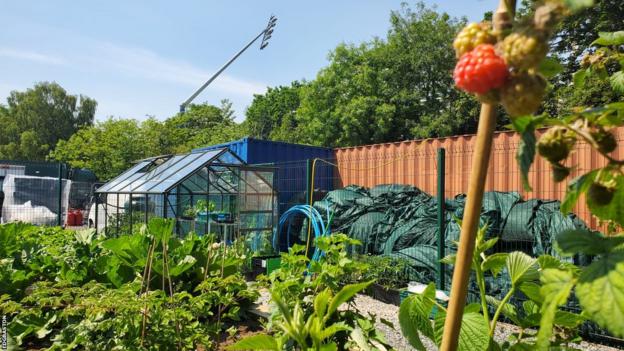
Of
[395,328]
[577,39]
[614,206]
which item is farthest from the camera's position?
[577,39]

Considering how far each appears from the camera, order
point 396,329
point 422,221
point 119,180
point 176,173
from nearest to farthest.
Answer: point 396,329 < point 422,221 < point 176,173 < point 119,180

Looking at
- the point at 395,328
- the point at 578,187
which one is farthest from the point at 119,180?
the point at 578,187

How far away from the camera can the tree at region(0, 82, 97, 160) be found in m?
44.3

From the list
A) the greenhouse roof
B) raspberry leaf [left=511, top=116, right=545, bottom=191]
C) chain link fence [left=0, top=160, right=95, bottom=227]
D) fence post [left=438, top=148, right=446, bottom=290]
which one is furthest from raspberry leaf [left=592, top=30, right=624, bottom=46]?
chain link fence [left=0, top=160, right=95, bottom=227]

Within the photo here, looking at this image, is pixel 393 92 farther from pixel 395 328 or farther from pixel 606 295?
pixel 606 295

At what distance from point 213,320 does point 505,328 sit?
11.5ft

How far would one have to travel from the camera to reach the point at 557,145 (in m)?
0.65

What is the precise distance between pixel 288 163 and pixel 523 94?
33.8 feet

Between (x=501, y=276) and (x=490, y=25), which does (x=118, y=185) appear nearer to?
(x=501, y=276)

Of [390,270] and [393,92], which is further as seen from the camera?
[393,92]

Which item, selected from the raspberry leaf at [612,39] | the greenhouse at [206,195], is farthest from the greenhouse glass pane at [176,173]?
the raspberry leaf at [612,39]

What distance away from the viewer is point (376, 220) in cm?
809

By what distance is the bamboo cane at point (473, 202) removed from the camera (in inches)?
23.2

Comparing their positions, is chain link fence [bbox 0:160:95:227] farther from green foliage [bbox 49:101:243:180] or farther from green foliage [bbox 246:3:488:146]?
green foliage [bbox 246:3:488:146]
